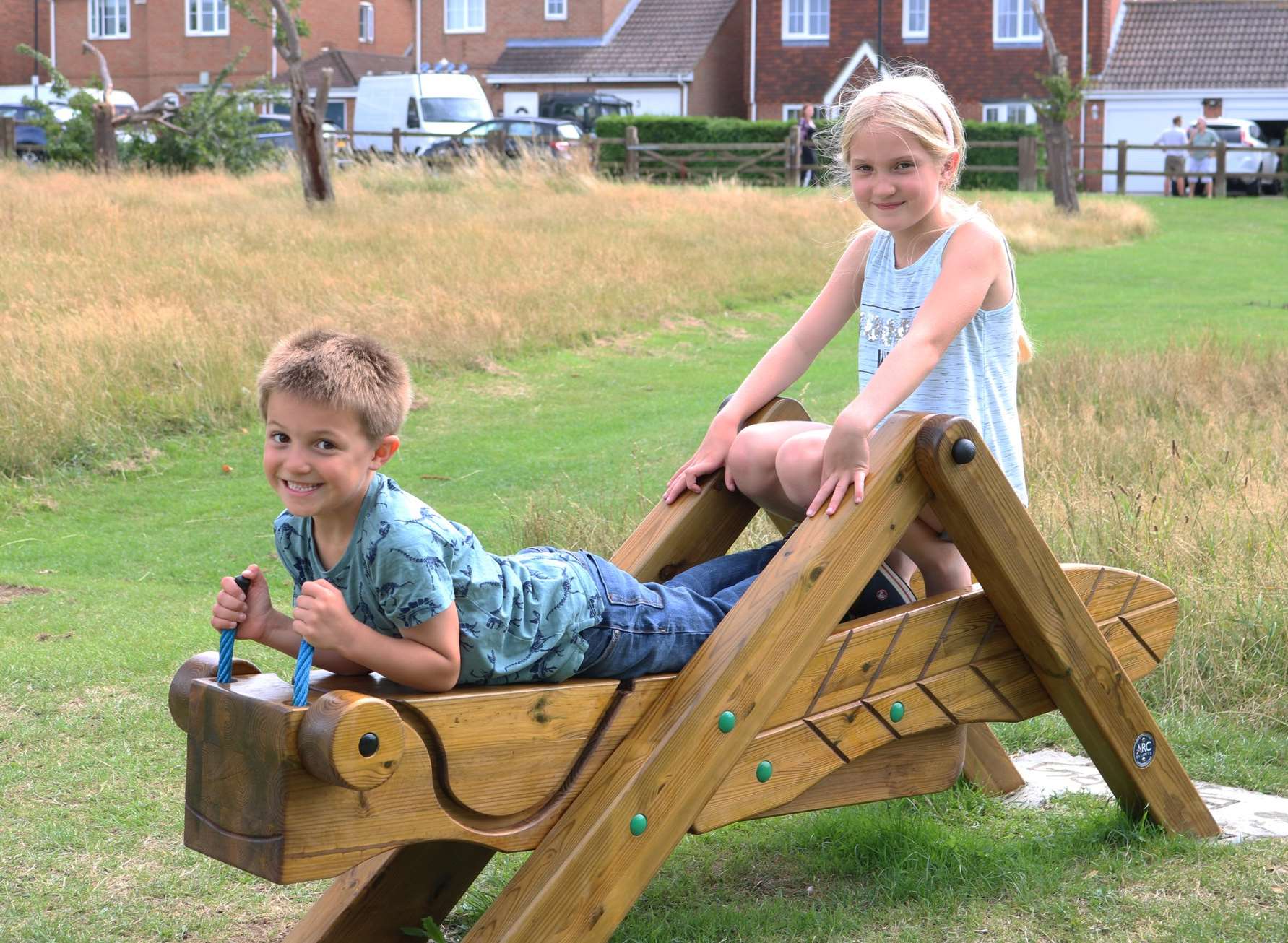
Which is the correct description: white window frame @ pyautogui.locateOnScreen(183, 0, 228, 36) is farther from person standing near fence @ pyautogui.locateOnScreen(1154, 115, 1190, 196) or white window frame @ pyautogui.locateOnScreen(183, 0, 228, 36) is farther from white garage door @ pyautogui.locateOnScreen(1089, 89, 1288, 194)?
person standing near fence @ pyautogui.locateOnScreen(1154, 115, 1190, 196)

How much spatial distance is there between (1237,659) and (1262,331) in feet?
29.2

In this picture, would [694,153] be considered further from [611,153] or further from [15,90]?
[15,90]

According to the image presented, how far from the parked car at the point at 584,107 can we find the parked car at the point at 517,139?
13.2ft

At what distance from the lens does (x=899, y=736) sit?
10.6 feet

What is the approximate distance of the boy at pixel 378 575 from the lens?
2572 mm

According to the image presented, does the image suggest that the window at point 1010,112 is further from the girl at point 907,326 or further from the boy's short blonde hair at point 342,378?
the boy's short blonde hair at point 342,378

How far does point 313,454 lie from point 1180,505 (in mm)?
4322

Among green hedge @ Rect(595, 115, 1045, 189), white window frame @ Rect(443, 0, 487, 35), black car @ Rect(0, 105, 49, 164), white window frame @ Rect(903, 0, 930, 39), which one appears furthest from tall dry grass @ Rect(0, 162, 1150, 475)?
white window frame @ Rect(443, 0, 487, 35)

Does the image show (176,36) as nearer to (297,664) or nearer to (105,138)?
(105,138)

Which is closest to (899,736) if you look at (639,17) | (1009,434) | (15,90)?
(1009,434)

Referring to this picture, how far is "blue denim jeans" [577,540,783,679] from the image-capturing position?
2932mm

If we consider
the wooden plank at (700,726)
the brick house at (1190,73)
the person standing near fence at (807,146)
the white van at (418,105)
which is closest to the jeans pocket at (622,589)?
the wooden plank at (700,726)

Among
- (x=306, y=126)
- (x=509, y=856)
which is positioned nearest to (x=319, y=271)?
(x=306, y=126)

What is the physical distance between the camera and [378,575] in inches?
102
